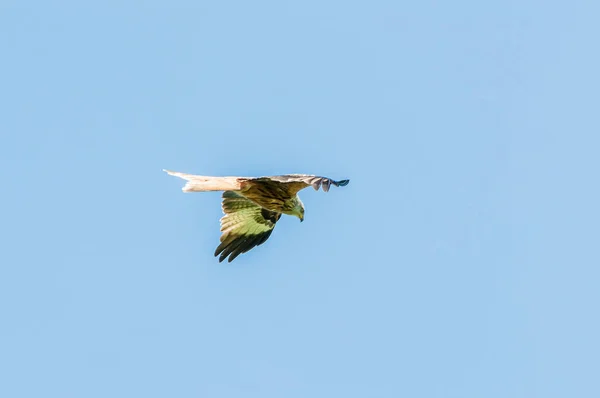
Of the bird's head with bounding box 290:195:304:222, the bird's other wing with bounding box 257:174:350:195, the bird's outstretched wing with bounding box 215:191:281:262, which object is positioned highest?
the bird's outstretched wing with bounding box 215:191:281:262

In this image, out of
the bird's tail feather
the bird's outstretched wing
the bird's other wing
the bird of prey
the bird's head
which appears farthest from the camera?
the bird's outstretched wing

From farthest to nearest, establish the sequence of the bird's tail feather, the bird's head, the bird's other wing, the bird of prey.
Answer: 1. the bird's head
2. the bird of prey
3. the bird's tail feather
4. the bird's other wing

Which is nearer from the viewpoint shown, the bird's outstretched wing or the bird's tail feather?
the bird's tail feather

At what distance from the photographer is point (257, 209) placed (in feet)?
49.7

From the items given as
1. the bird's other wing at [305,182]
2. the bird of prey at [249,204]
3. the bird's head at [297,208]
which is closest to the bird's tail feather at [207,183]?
the bird of prey at [249,204]

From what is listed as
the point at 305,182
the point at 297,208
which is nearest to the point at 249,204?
the point at 297,208

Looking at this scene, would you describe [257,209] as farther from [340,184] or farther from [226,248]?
[340,184]

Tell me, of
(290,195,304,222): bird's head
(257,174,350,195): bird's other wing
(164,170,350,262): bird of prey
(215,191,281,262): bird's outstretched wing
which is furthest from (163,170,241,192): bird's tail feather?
(215,191,281,262): bird's outstretched wing

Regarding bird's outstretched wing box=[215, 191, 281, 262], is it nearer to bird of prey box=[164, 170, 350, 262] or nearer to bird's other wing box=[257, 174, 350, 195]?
bird of prey box=[164, 170, 350, 262]

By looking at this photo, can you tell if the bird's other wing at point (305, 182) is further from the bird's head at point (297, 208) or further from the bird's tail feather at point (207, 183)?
the bird's tail feather at point (207, 183)

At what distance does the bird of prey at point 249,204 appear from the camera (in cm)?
1319

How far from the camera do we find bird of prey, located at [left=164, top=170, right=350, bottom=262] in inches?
519

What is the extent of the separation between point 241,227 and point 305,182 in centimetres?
327

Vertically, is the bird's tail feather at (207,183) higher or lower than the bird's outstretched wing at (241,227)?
lower
